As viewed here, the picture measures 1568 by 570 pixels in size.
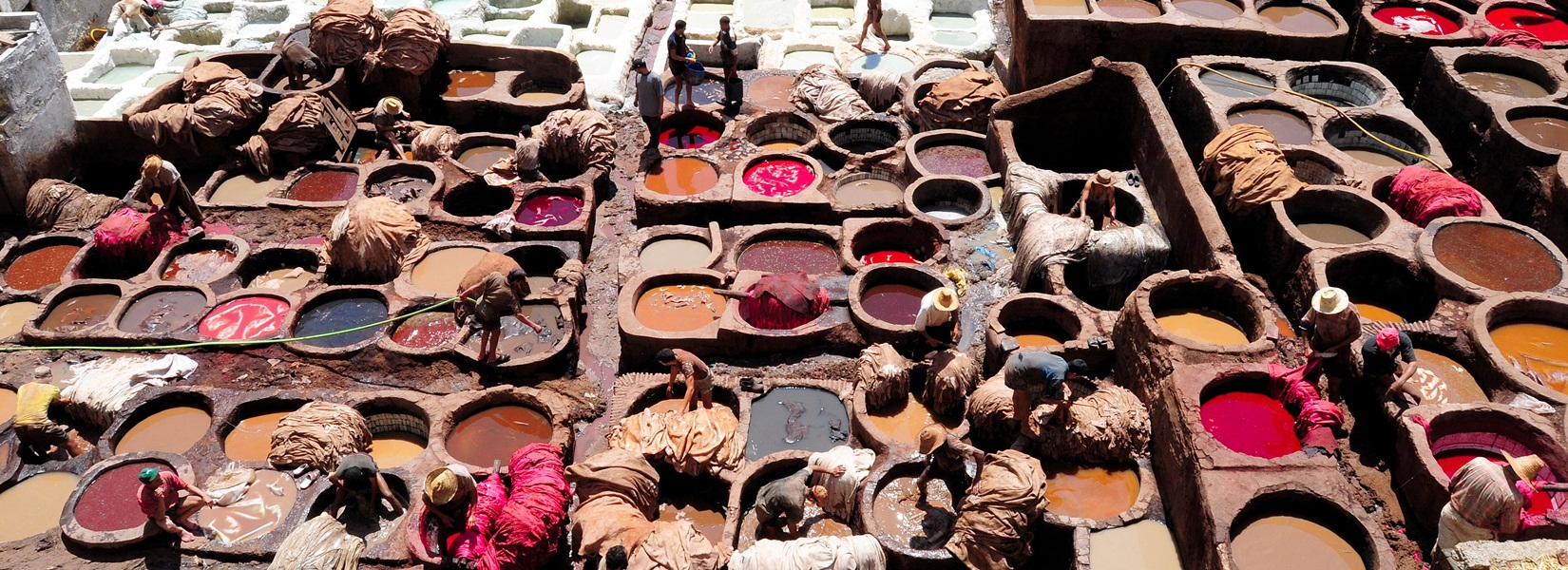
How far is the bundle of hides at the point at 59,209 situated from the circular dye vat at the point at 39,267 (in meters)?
0.34

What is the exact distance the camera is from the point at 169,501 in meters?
7.79

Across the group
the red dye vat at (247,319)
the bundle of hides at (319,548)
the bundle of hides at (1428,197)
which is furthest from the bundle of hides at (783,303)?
the bundle of hides at (1428,197)

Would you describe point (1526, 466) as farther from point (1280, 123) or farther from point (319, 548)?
point (319, 548)

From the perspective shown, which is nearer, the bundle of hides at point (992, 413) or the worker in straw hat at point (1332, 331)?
the worker in straw hat at point (1332, 331)

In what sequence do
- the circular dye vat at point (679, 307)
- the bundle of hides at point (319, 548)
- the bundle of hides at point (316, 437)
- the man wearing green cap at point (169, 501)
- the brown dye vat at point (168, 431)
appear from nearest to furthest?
the bundle of hides at point (319, 548) → the man wearing green cap at point (169, 501) → the bundle of hides at point (316, 437) → the brown dye vat at point (168, 431) → the circular dye vat at point (679, 307)

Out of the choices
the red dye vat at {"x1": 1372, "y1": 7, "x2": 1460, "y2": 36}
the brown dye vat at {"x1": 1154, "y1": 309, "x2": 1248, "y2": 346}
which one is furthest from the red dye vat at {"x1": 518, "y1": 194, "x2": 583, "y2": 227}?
the red dye vat at {"x1": 1372, "y1": 7, "x2": 1460, "y2": 36}

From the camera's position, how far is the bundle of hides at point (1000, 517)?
7523 millimetres

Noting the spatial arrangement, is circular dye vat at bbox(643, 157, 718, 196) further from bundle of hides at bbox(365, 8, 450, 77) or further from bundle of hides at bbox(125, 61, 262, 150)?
bundle of hides at bbox(125, 61, 262, 150)

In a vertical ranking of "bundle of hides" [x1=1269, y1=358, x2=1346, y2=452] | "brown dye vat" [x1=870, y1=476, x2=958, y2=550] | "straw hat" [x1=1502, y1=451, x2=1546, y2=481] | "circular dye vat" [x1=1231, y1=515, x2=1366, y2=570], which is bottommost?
"brown dye vat" [x1=870, y1=476, x2=958, y2=550]

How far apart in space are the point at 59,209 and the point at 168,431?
464 cm

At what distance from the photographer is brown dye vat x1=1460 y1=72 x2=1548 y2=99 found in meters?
12.2

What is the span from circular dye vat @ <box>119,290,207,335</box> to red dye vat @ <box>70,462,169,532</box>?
2150 mm

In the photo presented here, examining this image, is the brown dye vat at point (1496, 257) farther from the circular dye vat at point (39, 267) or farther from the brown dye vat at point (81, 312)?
the circular dye vat at point (39, 267)

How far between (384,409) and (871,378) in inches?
178
